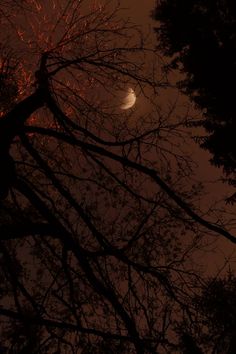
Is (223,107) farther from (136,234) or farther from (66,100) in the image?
(136,234)

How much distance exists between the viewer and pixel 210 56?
492 inches

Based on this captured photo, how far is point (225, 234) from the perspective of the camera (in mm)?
4121

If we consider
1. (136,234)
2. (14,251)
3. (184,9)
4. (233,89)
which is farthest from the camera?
(184,9)

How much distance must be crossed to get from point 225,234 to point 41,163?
2.23 metres

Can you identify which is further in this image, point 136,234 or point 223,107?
point 223,107

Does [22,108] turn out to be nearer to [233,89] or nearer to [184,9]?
[233,89]

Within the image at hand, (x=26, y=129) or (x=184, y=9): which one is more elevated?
(x=184, y=9)

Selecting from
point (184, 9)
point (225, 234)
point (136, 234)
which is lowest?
point (225, 234)

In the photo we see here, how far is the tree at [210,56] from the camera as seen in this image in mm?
12219

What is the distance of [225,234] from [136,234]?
4.64ft

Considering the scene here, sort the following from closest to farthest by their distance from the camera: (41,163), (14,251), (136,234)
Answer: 1. (41,163)
2. (136,234)
3. (14,251)

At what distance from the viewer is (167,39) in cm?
1359

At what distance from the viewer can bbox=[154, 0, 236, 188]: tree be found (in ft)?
40.1

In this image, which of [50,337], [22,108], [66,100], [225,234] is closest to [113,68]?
[66,100]
